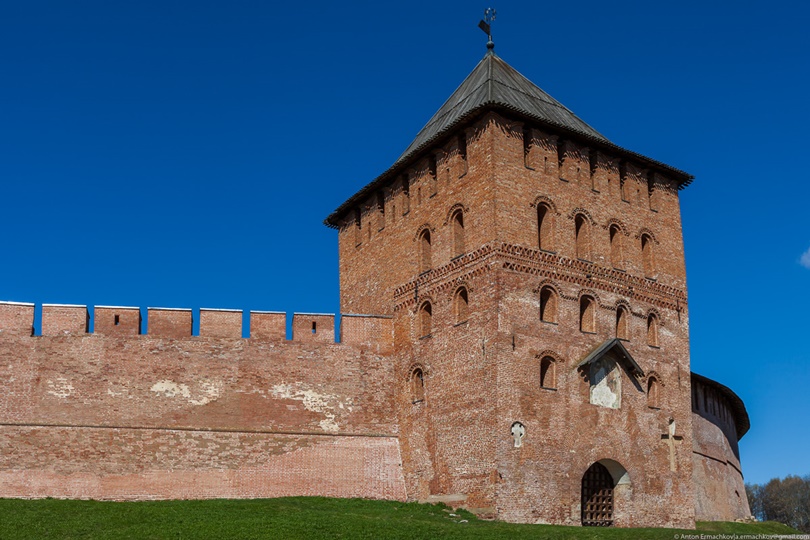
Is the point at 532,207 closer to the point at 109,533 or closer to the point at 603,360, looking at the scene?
the point at 603,360

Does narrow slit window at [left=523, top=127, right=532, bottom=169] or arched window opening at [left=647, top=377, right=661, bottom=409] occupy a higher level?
narrow slit window at [left=523, top=127, right=532, bottom=169]

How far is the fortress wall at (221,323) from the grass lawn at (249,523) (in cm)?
415

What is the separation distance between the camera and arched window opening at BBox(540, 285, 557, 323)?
2247 centimetres

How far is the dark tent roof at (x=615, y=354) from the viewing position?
22.2 meters

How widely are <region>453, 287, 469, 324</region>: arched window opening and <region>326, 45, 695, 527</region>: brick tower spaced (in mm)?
27

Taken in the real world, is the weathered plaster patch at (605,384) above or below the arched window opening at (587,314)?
below

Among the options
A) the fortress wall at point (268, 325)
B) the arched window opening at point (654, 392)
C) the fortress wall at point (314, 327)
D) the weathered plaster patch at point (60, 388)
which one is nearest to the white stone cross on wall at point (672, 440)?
the arched window opening at point (654, 392)

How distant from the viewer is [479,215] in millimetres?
22438

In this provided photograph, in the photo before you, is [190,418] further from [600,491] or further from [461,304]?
[600,491]

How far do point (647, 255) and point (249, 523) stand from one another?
40.7 feet

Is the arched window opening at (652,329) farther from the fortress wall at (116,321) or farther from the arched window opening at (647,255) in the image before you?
the fortress wall at (116,321)

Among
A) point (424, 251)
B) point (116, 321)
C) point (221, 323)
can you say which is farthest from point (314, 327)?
point (116, 321)

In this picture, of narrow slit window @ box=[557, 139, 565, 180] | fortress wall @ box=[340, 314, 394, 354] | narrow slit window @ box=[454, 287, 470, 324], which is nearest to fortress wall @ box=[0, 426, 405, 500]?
fortress wall @ box=[340, 314, 394, 354]

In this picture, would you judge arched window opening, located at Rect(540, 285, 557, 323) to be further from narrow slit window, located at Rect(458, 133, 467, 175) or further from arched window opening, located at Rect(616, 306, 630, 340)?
narrow slit window, located at Rect(458, 133, 467, 175)
